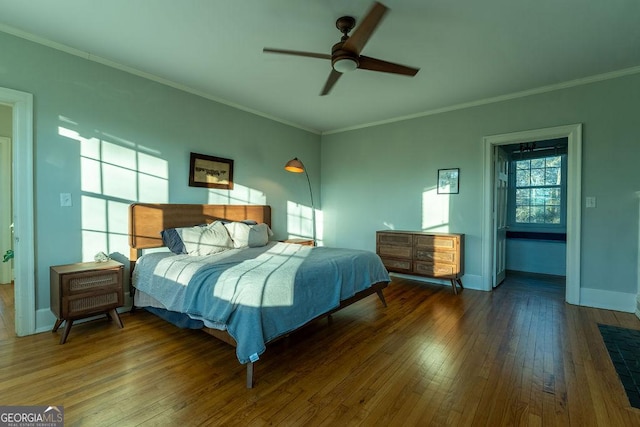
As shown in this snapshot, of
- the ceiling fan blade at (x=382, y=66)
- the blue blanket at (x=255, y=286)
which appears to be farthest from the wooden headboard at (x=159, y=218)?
the ceiling fan blade at (x=382, y=66)

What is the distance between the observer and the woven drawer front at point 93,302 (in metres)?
2.51

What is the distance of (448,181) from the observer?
14.5ft

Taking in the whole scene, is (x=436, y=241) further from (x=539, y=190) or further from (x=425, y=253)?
(x=539, y=190)

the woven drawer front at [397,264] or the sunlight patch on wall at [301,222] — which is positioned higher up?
the sunlight patch on wall at [301,222]

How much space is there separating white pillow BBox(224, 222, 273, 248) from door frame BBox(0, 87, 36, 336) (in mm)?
1793

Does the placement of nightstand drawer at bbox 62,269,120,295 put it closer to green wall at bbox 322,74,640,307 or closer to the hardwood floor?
the hardwood floor

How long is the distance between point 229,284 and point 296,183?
3.51 m

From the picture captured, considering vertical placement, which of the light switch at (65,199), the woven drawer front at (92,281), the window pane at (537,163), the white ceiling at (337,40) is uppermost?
the white ceiling at (337,40)

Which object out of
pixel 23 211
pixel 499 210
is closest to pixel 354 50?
pixel 23 211

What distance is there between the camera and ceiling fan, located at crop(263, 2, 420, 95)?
72.9 inches

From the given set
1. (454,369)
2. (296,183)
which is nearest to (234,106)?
(296,183)

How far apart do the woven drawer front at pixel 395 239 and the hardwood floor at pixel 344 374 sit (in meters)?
1.38

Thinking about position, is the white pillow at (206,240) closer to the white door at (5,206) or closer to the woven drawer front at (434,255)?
the woven drawer front at (434,255)

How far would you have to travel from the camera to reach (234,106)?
14.1ft
